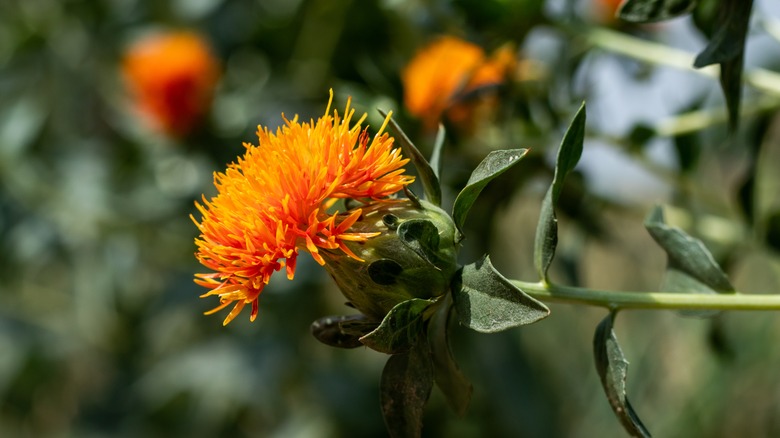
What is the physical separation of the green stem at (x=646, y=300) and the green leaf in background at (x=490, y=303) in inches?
1.5

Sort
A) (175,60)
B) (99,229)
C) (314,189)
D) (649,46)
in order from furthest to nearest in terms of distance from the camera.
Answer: (99,229) < (175,60) < (649,46) < (314,189)

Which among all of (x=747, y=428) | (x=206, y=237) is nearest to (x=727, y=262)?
(x=206, y=237)

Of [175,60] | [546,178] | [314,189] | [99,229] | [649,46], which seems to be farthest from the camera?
[99,229]

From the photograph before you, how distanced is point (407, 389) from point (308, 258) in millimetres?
1223

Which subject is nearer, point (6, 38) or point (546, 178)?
point (546, 178)

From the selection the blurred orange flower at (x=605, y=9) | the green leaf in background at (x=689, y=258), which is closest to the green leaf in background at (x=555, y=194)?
the green leaf in background at (x=689, y=258)

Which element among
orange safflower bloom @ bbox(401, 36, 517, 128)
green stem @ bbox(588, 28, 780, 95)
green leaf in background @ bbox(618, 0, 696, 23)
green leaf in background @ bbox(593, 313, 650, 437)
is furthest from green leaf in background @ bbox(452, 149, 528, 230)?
orange safflower bloom @ bbox(401, 36, 517, 128)

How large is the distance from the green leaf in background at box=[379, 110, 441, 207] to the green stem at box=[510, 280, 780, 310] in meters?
0.10

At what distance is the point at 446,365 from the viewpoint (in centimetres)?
76

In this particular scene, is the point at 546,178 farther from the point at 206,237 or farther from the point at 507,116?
the point at 206,237

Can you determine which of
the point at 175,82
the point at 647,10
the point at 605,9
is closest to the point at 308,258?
the point at 175,82

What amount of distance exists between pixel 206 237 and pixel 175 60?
4.67 feet

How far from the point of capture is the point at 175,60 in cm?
202

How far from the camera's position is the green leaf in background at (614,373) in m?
0.67
